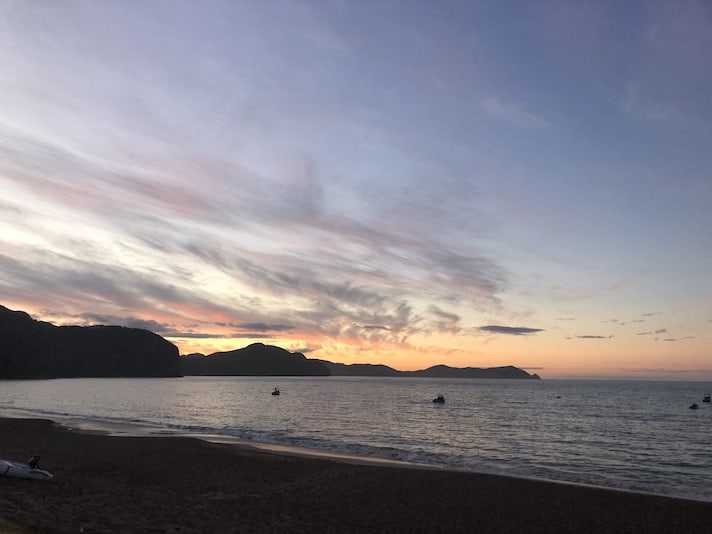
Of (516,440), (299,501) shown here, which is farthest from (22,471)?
(516,440)

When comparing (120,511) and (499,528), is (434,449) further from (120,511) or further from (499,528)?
(120,511)

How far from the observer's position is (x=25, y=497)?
56.5 feet

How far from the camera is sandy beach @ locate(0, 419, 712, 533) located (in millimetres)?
16219

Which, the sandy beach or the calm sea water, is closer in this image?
the sandy beach

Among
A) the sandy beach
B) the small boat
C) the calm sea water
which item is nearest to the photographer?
the sandy beach

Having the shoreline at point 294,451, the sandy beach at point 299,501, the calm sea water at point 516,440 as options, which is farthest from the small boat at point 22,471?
the calm sea water at point 516,440

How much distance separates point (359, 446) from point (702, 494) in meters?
23.2

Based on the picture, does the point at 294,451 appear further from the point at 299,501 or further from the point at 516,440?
the point at 516,440

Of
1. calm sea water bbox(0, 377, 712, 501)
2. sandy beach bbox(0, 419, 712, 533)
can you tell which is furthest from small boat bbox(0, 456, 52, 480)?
calm sea water bbox(0, 377, 712, 501)

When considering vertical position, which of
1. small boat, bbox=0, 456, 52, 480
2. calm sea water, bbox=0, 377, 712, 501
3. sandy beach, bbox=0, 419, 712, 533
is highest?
small boat, bbox=0, 456, 52, 480

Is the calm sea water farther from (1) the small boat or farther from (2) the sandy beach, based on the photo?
(1) the small boat

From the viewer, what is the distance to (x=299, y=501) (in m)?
20.3

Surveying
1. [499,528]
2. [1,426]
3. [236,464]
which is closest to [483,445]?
[236,464]

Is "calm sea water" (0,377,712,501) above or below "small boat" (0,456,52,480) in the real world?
below
